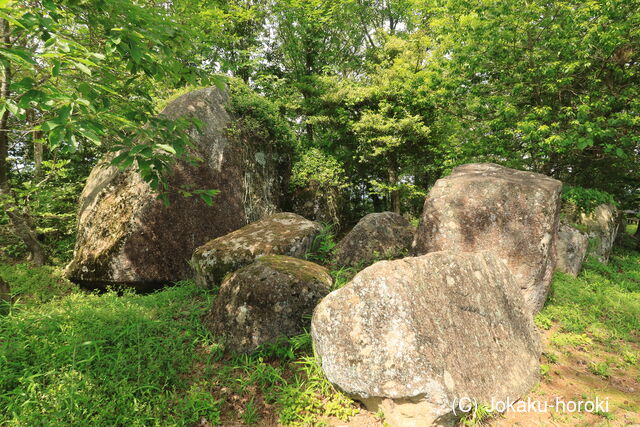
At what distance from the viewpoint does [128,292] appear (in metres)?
6.28

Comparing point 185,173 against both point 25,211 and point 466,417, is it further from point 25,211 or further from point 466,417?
point 466,417

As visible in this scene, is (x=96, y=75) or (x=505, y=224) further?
(x=505, y=224)

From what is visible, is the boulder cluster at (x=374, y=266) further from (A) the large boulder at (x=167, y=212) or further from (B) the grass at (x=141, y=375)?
(B) the grass at (x=141, y=375)

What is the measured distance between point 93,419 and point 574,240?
10.6m

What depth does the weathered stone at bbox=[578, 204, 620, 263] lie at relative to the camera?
9531mm

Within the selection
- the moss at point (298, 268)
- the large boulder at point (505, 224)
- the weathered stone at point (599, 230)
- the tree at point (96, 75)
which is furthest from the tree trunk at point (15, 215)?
the weathered stone at point (599, 230)

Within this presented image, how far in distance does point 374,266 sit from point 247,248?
3.12 metres

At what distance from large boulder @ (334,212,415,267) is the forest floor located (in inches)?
113

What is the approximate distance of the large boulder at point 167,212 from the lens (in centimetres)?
647

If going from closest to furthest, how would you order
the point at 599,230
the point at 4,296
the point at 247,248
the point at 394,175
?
the point at 4,296, the point at 247,248, the point at 599,230, the point at 394,175

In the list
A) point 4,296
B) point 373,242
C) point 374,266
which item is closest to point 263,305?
point 374,266

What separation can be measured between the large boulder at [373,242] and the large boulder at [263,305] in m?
2.15

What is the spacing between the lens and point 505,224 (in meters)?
5.93

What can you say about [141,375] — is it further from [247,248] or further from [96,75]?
[96,75]
